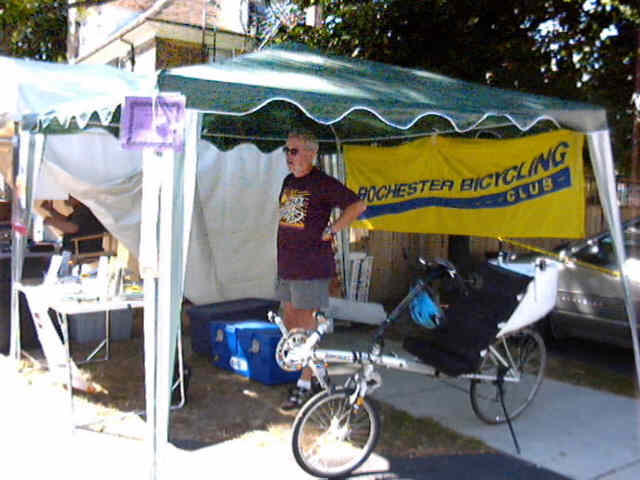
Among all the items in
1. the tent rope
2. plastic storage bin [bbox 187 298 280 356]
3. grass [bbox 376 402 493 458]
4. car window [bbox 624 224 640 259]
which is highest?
car window [bbox 624 224 640 259]

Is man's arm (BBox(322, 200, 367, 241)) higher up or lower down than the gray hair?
lower down

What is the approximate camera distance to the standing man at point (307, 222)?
4.42 m

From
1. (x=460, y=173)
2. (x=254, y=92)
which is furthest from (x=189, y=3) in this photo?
(x=254, y=92)

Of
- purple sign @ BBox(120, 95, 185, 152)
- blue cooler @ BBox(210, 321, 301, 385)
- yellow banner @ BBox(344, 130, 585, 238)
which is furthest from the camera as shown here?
blue cooler @ BBox(210, 321, 301, 385)

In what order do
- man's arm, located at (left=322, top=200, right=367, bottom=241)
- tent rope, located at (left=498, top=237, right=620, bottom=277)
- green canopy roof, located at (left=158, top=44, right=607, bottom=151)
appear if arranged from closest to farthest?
green canopy roof, located at (left=158, top=44, right=607, bottom=151) → man's arm, located at (left=322, top=200, right=367, bottom=241) → tent rope, located at (left=498, top=237, right=620, bottom=277)

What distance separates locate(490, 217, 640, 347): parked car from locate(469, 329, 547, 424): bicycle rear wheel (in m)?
1.12

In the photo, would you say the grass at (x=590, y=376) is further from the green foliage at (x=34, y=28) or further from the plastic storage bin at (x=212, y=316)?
the green foliage at (x=34, y=28)

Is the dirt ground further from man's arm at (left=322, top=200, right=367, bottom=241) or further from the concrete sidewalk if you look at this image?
man's arm at (left=322, top=200, right=367, bottom=241)

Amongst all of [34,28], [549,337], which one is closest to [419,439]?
[549,337]

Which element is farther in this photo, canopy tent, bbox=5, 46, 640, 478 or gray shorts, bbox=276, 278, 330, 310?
gray shorts, bbox=276, 278, 330, 310

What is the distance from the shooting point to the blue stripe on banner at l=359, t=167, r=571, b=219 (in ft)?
16.4

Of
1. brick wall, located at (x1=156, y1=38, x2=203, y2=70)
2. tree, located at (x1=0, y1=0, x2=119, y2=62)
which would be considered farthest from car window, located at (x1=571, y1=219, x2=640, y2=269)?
brick wall, located at (x1=156, y1=38, x2=203, y2=70)

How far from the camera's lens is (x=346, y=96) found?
3803mm

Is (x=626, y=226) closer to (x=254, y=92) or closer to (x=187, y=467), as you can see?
(x=254, y=92)
